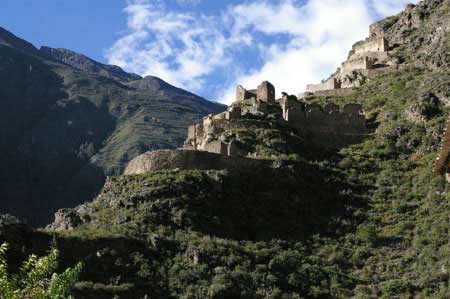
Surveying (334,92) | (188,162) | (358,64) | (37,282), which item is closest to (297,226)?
(188,162)

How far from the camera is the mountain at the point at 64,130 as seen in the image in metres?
124

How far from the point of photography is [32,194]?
12306 cm

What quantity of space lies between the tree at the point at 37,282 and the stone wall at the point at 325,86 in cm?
6636

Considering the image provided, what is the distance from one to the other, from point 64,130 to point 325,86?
2958 inches

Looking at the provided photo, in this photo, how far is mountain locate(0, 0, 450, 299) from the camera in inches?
1703

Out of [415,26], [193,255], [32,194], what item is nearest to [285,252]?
[193,255]

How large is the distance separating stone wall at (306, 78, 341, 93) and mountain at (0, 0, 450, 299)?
10.2 metres

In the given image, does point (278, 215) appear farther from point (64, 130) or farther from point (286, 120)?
point (64, 130)

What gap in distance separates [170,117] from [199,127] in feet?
283

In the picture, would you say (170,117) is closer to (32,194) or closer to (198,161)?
A: (32,194)

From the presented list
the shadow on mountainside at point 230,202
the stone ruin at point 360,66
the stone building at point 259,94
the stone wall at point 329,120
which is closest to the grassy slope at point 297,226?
the shadow on mountainside at point 230,202

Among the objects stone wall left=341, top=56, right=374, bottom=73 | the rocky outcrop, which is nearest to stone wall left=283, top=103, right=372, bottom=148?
stone wall left=341, top=56, right=374, bottom=73

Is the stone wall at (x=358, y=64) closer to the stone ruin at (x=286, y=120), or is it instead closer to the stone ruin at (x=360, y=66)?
the stone ruin at (x=360, y=66)

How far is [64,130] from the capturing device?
490 feet
